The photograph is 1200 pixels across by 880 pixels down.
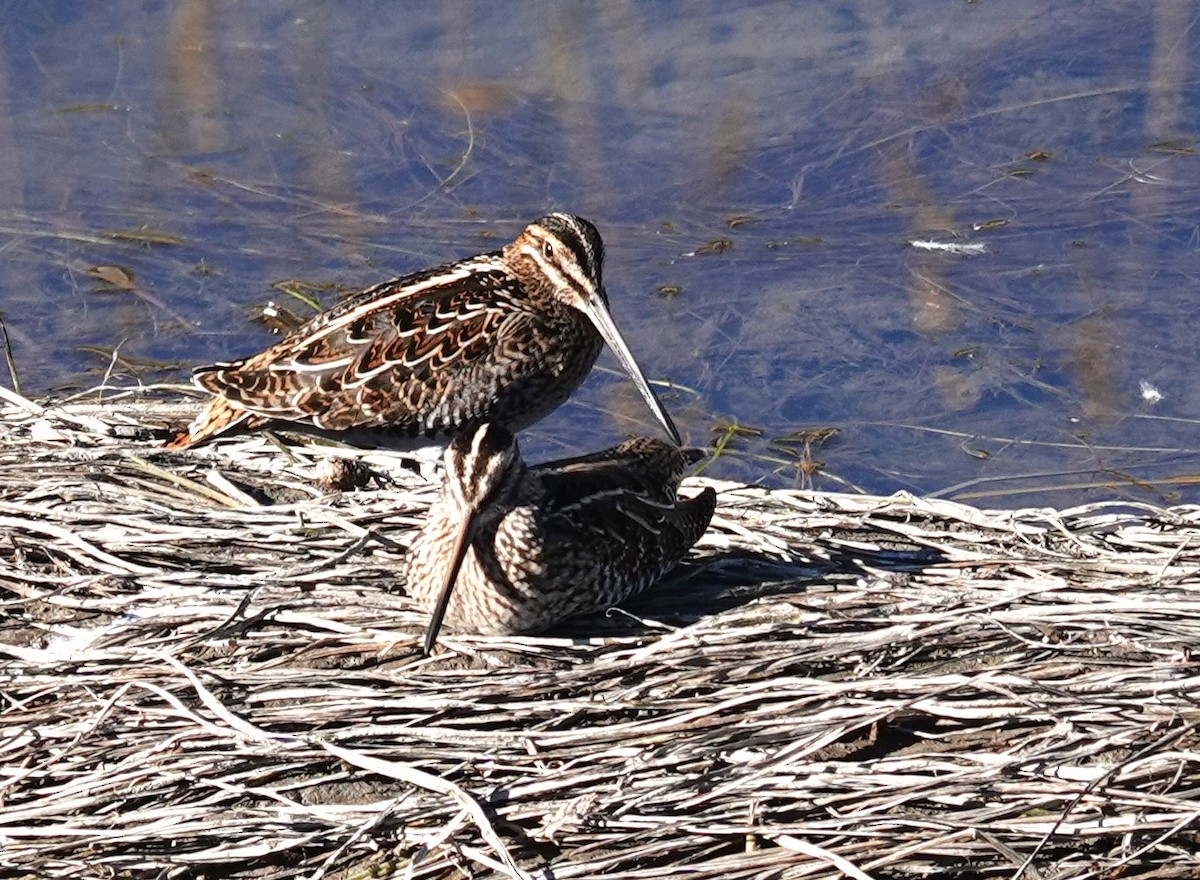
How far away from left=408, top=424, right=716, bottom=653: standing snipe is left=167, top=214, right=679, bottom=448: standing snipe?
32.4 inches

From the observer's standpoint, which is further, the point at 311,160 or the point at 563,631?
the point at 311,160

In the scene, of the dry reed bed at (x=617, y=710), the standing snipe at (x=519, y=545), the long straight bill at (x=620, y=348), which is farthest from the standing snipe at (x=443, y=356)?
the standing snipe at (x=519, y=545)

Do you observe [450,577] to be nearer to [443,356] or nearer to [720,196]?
[443,356]

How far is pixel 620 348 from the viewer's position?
6.34 m

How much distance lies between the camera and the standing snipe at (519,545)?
16.6ft

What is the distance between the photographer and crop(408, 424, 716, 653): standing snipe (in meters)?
5.06

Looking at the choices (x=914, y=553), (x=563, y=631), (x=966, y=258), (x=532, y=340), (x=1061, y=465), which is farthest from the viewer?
(x=966, y=258)

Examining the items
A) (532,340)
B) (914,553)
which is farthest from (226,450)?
(914,553)

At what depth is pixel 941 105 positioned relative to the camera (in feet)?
32.1

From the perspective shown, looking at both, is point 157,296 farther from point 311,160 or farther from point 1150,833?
point 1150,833

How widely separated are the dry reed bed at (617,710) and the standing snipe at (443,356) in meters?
0.48

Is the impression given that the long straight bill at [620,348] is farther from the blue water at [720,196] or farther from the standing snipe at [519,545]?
the blue water at [720,196]

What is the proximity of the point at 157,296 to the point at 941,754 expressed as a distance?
5188 millimetres

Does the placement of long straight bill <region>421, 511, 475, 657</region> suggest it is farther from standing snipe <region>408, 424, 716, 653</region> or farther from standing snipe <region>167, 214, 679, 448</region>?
standing snipe <region>167, 214, 679, 448</region>
